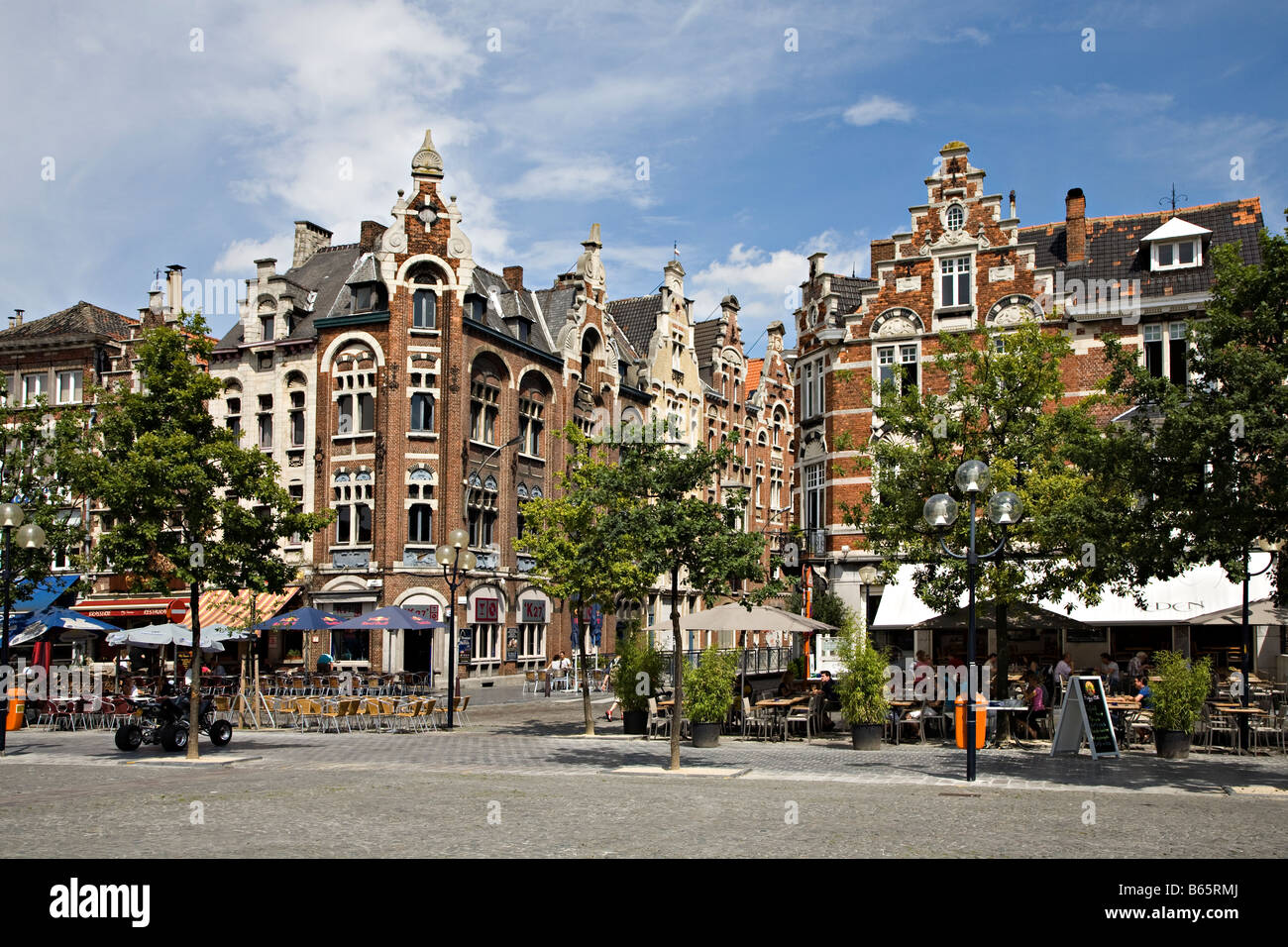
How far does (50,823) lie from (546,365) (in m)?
38.0

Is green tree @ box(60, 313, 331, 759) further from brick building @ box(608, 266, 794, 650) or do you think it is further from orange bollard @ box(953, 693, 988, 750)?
brick building @ box(608, 266, 794, 650)

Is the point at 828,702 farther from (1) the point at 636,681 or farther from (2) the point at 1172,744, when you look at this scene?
(2) the point at 1172,744

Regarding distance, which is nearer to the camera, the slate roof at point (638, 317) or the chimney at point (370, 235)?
the chimney at point (370, 235)

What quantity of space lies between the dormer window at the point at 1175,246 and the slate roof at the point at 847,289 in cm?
977

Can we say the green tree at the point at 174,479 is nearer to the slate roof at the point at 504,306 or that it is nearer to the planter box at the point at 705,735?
the planter box at the point at 705,735

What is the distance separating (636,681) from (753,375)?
163ft

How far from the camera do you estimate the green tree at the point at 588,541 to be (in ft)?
62.2

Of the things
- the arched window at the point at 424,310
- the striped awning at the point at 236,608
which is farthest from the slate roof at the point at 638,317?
the striped awning at the point at 236,608

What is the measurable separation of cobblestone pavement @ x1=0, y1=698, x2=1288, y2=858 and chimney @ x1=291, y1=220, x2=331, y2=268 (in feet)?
102

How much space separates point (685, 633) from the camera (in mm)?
62219

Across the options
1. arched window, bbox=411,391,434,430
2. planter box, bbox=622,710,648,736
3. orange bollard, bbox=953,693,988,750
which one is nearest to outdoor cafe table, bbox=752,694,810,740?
planter box, bbox=622,710,648,736

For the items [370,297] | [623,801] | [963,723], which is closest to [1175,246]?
[963,723]

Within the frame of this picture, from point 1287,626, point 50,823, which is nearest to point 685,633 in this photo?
point 1287,626

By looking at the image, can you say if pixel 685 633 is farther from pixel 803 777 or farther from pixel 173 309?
pixel 803 777
